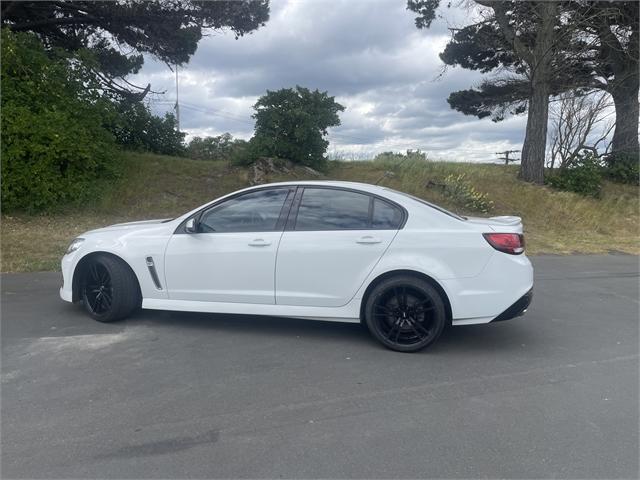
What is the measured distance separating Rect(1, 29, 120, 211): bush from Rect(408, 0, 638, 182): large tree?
10317 mm

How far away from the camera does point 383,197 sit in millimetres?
5234

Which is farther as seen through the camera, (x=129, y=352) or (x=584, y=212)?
(x=584, y=212)

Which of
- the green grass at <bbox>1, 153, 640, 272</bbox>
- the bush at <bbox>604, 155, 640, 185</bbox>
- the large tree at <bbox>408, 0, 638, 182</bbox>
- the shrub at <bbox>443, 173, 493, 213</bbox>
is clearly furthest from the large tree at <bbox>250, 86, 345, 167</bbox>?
the bush at <bbox>604, 155, 640, 185</bbox>

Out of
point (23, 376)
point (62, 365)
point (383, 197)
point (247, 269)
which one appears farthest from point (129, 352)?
point (383, 197)

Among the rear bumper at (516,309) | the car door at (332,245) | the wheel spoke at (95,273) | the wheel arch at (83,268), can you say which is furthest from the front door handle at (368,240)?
the wheel spoke at (95,273)

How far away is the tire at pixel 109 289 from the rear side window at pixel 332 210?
183 cm

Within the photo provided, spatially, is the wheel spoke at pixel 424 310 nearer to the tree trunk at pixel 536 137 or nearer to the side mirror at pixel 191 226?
the side mirror at pixel 191 226

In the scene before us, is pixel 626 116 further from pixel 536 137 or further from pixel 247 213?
pixel 247 213

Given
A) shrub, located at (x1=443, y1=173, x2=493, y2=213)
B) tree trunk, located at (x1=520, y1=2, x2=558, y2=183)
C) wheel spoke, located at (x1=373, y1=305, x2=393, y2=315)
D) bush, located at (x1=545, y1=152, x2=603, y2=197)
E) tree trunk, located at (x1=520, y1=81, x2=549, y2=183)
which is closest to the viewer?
wheel spoke, located at (x1=373, y1=305, x2=393, y2=315)

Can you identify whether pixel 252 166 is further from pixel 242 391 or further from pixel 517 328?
pixel 242 391

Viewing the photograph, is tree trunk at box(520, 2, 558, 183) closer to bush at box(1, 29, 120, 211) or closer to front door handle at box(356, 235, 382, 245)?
bush at box(1, 29, 120, 211)

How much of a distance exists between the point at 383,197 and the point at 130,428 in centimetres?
295

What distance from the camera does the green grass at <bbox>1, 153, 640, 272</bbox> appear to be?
36.4 feet

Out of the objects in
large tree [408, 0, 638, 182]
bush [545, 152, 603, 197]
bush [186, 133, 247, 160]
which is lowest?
bush [545, 152, 603, 197]
